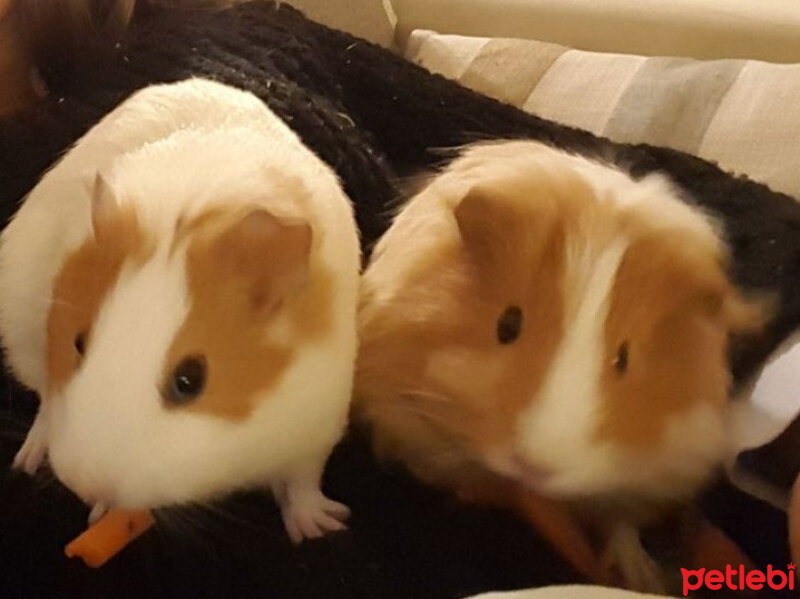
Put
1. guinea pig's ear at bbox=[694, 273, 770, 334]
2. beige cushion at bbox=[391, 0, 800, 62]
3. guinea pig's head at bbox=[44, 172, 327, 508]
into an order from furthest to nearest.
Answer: beige cushion at bbox=[391, 0, 800, 62] < guinea pig's ear at bbox=[694, 273, 770, 334] < guinea pig's head at bbox=[44, 172, 327, 508]

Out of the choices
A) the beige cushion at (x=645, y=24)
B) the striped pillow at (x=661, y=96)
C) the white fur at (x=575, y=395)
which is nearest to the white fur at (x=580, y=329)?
the white fur at (x=575, y=395)

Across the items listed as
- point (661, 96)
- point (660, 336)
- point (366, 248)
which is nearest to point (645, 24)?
point (661, 96)

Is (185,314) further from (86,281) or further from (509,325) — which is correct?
(509,325)

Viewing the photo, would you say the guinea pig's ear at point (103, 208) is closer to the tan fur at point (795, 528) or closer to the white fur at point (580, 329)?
the white fur at point (580, 329)

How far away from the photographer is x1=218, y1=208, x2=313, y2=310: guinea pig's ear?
762 mm

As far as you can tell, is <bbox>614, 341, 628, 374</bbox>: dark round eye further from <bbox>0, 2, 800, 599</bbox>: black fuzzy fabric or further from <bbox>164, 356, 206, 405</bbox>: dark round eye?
<bbox>164, 356, 206, 405</bbox>: dark round eye

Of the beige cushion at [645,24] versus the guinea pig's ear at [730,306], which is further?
the beige cushion at [645,24]

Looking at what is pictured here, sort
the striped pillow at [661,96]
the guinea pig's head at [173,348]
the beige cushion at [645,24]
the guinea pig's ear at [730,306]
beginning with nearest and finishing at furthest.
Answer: the guinea pig's head at [173,348], the guinea pig's ear at [730,306], the striped pillow at [661,96], the beige cushion at [645,24]

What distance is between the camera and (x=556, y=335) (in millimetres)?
781

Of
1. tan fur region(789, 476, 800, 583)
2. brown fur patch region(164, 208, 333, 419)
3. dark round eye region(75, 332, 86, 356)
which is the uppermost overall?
brown fur patch region(164, 208, 333, 419)

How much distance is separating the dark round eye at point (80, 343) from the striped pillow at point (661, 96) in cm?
79

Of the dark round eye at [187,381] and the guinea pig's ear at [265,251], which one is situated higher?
the guinea pig's ear at [265,251]

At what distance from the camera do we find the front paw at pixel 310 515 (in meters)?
0.88

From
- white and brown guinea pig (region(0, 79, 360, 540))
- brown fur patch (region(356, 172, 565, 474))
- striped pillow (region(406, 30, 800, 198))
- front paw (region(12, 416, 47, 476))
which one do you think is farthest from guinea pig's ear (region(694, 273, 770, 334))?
front paw (region(12, 416, 47, 476))
